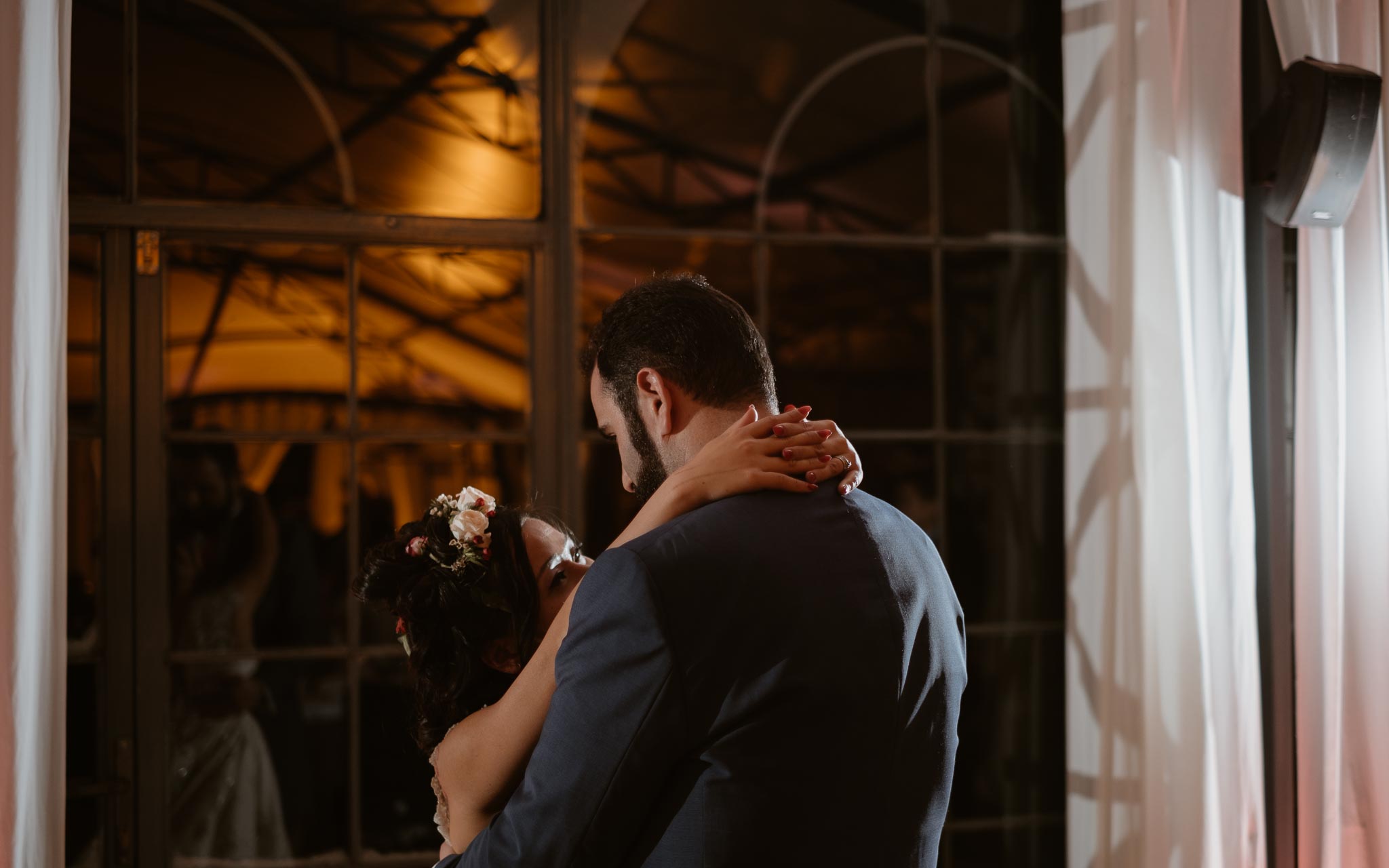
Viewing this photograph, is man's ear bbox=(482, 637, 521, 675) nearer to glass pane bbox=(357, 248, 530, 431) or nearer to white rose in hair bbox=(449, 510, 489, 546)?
white rose in hair bbox=(449, 510, 489, 546)

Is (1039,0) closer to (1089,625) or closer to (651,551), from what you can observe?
(1089,625)

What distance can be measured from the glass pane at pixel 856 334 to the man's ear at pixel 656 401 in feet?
5.59

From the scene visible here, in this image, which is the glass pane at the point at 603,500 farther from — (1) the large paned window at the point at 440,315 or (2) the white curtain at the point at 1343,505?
(2) the white curtain at the point at 1343,505

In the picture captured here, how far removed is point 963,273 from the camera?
3098mm

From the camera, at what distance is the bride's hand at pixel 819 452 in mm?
1275

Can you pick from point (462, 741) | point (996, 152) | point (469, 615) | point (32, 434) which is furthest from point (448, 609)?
point (996, 152)

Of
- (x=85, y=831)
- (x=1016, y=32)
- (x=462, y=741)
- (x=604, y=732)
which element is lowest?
(x=85, y=831)

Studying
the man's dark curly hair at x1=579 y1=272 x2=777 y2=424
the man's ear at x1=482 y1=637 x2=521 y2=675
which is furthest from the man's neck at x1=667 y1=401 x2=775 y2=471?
the man's ear at x1=482 y1=637 x2=521 y2=675

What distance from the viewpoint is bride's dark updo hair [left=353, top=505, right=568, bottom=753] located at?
1690 millimetres

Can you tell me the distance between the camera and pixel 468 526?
168 centimetres

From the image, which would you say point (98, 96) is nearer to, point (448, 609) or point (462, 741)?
point (448, 609)

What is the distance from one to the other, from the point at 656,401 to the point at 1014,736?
6.84 feet

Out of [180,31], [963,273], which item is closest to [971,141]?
[963,273]

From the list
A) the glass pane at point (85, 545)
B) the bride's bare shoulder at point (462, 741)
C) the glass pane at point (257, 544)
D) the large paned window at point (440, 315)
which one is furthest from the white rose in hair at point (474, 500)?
the glass pane at point (85, 545)
